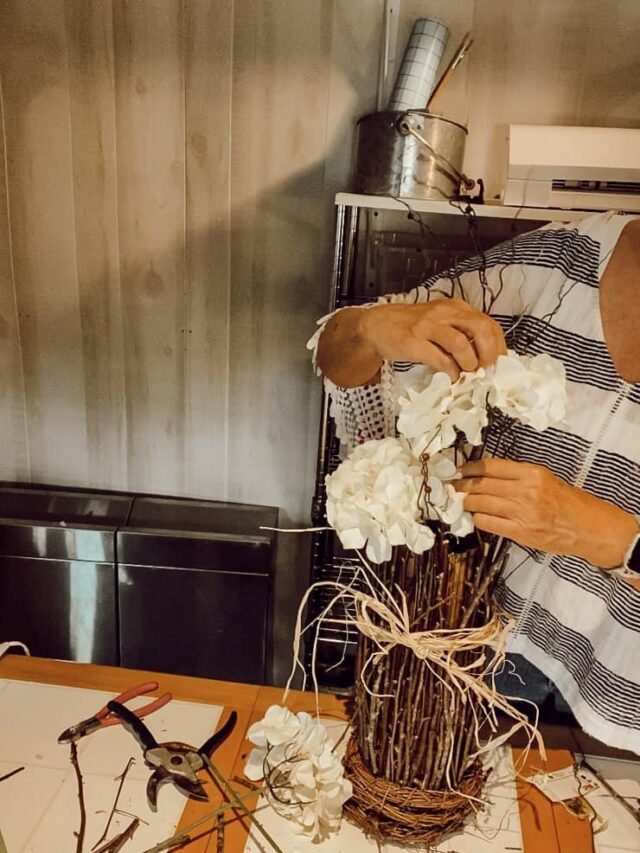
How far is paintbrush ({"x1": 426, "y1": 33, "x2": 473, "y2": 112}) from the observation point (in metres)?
1.42

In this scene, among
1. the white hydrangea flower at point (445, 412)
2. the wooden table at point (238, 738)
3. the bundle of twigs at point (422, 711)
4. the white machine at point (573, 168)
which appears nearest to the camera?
the white hydrangea flower at point (445, 412)

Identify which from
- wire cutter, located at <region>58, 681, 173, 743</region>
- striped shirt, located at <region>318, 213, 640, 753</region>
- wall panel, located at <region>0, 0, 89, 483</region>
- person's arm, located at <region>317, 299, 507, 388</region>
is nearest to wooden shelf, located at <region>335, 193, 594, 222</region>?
striped shirt, located at <region>318, 213, 640, 753</region>

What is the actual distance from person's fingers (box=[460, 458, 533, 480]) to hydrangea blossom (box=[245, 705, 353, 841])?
0.35m

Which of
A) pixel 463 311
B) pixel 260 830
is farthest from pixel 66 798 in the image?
pixel 463 311

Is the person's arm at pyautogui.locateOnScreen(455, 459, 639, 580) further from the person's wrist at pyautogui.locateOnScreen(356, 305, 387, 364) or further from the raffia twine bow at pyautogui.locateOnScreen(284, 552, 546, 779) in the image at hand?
the person's wrist at pyautogui.locateOnScreen(356, 305, 387, 364)

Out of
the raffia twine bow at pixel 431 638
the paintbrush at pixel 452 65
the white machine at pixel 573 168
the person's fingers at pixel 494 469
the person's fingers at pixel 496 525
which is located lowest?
the raffia twine bow at pixel 431 638

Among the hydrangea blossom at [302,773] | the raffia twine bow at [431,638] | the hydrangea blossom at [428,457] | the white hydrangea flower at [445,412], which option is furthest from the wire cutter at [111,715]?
the white hydrangea flower at [445,412]

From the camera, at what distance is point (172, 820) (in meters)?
0.83

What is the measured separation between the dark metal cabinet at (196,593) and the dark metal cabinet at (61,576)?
0.14 ft

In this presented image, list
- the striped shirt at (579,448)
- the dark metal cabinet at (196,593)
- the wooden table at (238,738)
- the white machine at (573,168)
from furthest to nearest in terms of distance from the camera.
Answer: the dark metal cabinet at (196,593), the white machine at (573,168), the striped shirt at (579,448), the wooden table at (238,738)

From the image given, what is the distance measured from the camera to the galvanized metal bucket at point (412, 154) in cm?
138

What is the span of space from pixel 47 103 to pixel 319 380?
0.93 metres

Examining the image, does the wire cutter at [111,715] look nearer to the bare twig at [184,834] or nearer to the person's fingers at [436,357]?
the bare twig at [184,834]

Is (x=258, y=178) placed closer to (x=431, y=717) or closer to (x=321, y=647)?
(x=321, y=647)
